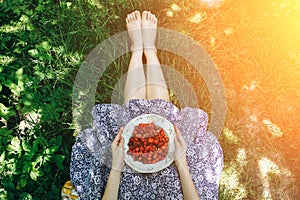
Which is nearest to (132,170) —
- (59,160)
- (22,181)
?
(59,160)

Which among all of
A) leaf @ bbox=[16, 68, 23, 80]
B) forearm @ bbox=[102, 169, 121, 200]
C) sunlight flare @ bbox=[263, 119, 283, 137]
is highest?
leaf @ bbox=[16, 68, 23, 80]

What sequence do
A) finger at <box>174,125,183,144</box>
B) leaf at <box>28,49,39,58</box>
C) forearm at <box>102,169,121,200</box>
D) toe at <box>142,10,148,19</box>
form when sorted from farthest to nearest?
toe at <box>142,10,148,19</box> < leaf at <box>28,49,39,58</box> < finger at <box>174,125,183,144</box> < forearm at <box>102,169,121,200</box>

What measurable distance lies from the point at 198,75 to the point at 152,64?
17.3 inches

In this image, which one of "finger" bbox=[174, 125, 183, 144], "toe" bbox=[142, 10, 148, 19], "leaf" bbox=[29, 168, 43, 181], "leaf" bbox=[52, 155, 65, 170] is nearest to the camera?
"finger" bbox=[174, 125, 183, 144]

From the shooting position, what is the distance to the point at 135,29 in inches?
119

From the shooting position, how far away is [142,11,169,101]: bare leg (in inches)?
108

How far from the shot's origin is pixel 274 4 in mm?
3189

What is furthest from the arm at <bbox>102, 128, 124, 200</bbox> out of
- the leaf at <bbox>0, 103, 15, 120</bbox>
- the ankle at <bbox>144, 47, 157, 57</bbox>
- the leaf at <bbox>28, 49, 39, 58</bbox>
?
the leaf at <bbox>28, 49, 39, 58</bbox>

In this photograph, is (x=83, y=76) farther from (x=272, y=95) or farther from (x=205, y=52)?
(x=272, y=95)

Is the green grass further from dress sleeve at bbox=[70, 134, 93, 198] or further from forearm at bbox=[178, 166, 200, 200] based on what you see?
forearm at bbox=[178, 166, 200, 200]

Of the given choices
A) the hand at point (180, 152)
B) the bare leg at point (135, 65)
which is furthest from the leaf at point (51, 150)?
the hand at point (180, 152)

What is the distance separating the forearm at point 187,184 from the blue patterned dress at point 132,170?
0.19 feet

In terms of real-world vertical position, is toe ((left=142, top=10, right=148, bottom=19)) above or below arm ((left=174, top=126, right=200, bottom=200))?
above

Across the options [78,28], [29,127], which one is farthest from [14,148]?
[78,28]
